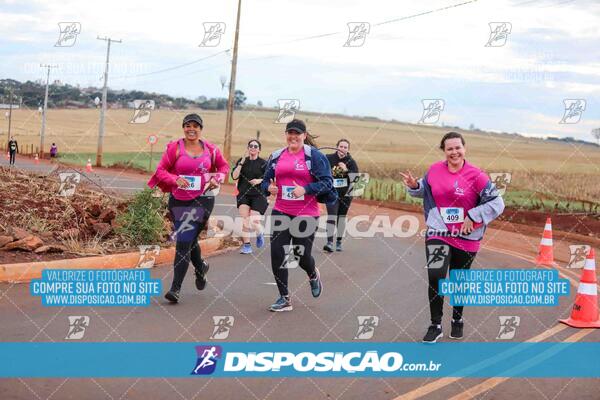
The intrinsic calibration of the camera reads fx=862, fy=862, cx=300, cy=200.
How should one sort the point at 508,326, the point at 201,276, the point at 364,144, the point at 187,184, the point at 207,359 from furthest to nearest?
the point at 364,144 < the point at 201,276 < the point at 187,184 < the point at 508,326 < the point at 207,359

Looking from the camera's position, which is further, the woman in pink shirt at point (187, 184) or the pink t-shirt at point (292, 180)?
the woman in pink shirt at point (187, 184)

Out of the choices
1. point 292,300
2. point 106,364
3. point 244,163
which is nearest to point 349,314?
point 292,300

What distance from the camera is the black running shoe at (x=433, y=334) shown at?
26.6 ft

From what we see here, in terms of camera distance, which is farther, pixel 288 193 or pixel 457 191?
pixel 288 193

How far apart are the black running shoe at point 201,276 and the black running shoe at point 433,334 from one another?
309cm

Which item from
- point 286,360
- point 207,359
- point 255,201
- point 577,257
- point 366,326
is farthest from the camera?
point 577,257

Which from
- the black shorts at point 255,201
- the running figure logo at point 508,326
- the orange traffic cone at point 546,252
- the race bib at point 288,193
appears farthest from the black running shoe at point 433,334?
the orange traffic cone at point 546,252

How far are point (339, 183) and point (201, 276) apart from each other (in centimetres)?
486

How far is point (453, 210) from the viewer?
321 inches

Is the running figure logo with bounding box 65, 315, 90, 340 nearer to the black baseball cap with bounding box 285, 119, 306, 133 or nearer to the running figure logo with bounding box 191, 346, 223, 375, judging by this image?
the running figure logo with bounding box 191, 346, 223, 375

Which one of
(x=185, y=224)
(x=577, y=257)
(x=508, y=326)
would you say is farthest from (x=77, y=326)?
(x=577, y=257)

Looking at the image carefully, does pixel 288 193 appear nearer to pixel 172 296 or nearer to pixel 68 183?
pixel 172 296

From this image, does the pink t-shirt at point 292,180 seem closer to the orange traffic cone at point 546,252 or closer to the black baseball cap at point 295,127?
the black baseball cap at point 295,127

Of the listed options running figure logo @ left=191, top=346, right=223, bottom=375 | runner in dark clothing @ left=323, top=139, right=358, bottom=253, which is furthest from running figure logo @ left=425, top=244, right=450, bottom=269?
runner in dark clothing @ left=323, top=139, right=358, bottom=253
